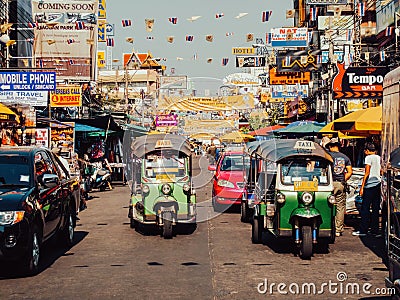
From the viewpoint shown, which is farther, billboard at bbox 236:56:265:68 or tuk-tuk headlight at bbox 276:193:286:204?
billboard at bbox 236:56:265:68

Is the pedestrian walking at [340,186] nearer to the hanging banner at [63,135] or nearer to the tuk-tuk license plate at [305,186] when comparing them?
the tuk-tuk license plate at [305,186]

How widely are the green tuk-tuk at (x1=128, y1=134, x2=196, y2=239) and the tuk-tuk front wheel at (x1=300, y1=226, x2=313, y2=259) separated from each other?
10.8 feet

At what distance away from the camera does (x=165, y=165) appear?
1443 cm

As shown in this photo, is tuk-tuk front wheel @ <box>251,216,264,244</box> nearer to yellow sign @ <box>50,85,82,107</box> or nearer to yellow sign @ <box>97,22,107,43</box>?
yellow sign @ <box>50,85,82,107</box>

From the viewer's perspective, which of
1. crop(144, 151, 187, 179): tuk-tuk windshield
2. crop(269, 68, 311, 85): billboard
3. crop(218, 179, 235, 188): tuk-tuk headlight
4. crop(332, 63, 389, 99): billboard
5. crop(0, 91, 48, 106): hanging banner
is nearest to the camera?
crop(144, 151, 187, 179): tuk-tuk windshield

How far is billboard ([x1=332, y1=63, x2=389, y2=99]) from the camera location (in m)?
18.8

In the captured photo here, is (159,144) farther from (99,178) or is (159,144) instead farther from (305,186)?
(99,178)

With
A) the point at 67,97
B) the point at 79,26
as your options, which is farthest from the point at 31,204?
the point at 79,26

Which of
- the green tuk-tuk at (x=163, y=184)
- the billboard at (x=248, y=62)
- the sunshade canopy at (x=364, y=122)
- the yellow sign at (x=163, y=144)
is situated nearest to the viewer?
the green tuk-tuk at (x=163, y=184)

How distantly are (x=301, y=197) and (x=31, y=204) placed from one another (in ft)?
15.0

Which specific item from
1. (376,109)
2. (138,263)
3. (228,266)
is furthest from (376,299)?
(376,109)

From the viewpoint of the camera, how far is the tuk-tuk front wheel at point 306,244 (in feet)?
36.2

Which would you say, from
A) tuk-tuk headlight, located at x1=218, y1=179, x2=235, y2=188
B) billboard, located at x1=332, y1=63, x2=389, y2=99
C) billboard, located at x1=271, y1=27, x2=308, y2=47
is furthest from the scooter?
billboard, located at x1=332, y1=63, x2=389, y2=99

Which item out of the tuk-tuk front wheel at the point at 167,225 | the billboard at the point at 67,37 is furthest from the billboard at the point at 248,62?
the tuk-tuk front wheel at the point at 167,225
